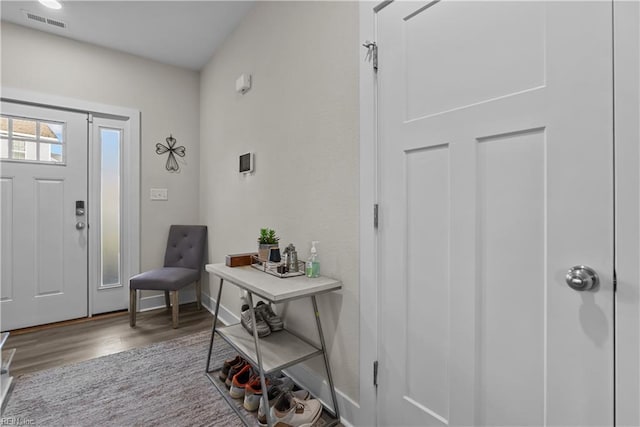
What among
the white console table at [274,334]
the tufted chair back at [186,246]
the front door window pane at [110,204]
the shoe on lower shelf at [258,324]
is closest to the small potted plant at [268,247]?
the white console table at [274,334]

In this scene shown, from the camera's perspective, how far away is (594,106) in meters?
0.77

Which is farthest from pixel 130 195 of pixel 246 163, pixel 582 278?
pixel 582 278

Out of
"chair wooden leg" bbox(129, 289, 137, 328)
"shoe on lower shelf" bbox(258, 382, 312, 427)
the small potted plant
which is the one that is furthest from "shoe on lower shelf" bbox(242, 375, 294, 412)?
"chair wooden leg" bbox(129, 289, 137, 328)

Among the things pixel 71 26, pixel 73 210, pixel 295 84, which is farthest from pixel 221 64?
pixel 73 210

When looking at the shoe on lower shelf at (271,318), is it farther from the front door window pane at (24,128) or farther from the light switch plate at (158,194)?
the front door window pane at (24,128)

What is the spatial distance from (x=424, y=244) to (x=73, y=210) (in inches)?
129

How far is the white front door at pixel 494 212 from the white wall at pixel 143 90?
9.10 feet

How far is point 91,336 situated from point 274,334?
1.83 metres

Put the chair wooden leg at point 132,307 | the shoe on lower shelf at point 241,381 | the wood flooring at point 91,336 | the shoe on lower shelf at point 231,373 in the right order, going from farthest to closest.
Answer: the chair wooden leg at point 132,307
the wood flooring at point 91,336
the shoe on lower shelf at point 231,373
the shoe on lower shelf at point 241,381

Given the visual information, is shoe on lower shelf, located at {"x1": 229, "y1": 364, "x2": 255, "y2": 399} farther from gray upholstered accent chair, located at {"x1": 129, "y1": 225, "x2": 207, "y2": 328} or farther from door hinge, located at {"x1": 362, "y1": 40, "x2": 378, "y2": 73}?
door hinge, located at {"x1": 362, "y1": 40, "x2": 378, "y2": 73}

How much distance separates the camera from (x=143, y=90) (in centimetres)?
316

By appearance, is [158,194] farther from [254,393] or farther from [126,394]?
[254,393]

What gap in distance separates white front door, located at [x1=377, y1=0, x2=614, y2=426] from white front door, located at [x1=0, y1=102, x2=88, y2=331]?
10.0 ft

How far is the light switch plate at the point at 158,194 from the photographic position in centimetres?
321
